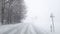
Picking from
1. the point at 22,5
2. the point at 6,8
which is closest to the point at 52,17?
the point at 6,8

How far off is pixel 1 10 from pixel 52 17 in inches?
666

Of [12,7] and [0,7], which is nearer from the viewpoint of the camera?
[0,7]

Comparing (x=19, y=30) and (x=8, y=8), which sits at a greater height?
(x=8, y=8)

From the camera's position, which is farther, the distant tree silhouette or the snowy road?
the distant tree silhouette

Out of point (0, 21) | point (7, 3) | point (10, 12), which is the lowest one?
point (0, 21)

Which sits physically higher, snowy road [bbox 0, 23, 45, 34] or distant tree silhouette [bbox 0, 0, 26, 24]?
distant tree silhouette [bbox 0, 0, 26, 24]

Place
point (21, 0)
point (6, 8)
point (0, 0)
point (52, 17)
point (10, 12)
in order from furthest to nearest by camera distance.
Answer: point (21, 0) → point (10, 12) → point (6, 8) → point (0, 0) → point (52, 17)

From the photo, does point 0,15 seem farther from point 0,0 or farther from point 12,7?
point 12,7

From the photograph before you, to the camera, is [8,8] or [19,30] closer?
[19,30]

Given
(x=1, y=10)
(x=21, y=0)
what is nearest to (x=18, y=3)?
(x=21, y=0)

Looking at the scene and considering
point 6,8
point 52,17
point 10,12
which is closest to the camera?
point 52,17

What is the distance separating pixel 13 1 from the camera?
35.0m

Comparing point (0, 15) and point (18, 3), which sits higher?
point (18, 3)

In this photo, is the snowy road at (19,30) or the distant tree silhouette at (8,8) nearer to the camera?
the snowy road at (19,30)
